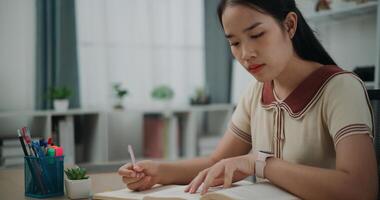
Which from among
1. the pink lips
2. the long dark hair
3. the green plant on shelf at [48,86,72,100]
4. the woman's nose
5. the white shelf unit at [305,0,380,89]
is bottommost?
the green plant on shelf at [48,86,72,100]

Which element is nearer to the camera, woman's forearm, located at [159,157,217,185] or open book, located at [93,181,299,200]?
open book, located at [93,181,299,200]

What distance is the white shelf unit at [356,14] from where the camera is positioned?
9.21ft

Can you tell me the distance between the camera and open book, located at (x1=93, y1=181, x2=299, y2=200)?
91 centimetres

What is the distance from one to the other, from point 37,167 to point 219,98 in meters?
2.98

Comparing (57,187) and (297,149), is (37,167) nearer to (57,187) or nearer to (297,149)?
(57,187)

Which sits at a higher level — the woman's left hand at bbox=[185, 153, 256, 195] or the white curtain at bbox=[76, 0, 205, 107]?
Result: the white curtain at bbox=[76, 0, 205, 107]

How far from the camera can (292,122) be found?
1206 millimetres

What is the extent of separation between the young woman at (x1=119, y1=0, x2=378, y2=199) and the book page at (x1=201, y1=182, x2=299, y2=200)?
0.09 feet

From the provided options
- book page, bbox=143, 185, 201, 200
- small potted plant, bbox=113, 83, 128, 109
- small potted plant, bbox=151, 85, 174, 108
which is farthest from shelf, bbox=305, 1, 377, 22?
book page, bbox=143, 185, 201, 200

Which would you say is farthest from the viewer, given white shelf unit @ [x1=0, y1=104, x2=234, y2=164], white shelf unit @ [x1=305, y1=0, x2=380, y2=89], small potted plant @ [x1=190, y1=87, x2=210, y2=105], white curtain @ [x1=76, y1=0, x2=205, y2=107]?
small potted plant @ [x1=190, y1=87, x2=210, y2=105]

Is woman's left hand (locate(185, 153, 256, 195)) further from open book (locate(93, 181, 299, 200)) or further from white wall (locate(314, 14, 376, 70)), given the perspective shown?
white wall (locate(314, 14, 376, 70))

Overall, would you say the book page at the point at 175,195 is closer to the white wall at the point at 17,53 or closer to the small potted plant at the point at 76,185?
the small potted plant at the point at 76,185

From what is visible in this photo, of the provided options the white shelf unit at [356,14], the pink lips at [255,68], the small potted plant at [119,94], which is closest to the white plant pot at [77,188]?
the pink lips at [255,68]

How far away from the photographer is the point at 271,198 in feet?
3.05
